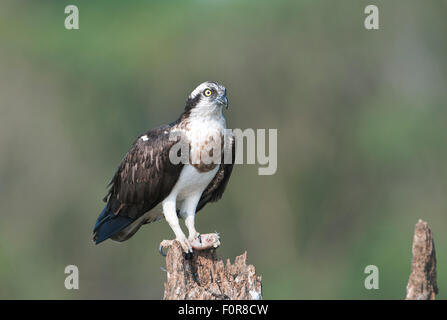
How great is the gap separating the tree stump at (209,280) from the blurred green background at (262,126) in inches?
411

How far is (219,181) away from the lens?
339 inches

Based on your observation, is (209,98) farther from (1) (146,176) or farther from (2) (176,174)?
(1) (146,176)

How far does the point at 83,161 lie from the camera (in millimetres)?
19703

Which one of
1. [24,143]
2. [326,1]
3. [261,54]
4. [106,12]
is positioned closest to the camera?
[24,143]

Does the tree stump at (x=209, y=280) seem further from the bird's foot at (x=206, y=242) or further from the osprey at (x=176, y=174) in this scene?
the osprey at (x=176, y=174)

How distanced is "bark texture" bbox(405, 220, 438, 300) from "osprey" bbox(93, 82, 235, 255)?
215cm

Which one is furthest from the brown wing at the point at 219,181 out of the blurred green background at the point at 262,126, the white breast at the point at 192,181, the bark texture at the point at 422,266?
the blurred green background at the point at 262,126

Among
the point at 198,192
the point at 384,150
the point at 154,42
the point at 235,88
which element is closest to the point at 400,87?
the point at 384,150

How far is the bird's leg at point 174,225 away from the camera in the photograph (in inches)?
308

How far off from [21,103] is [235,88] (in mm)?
5494

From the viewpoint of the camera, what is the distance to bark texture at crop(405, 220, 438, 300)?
643cm

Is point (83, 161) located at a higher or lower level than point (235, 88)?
lower

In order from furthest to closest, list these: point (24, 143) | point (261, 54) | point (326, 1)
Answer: point (326, 1) → point (261, 54) → point (24, 143)

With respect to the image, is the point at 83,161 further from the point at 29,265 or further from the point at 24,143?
the point at 29,265
